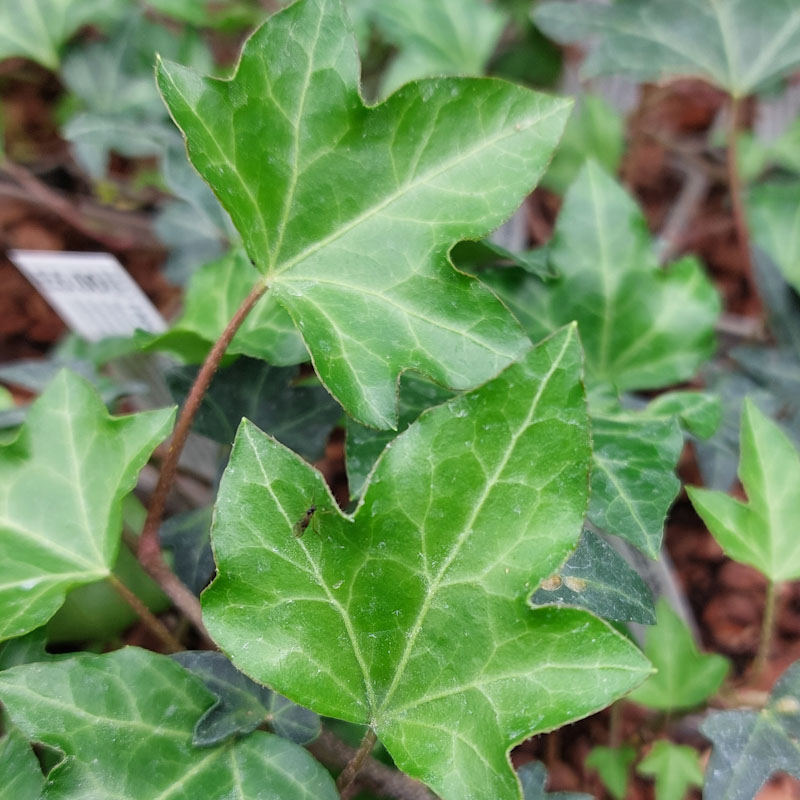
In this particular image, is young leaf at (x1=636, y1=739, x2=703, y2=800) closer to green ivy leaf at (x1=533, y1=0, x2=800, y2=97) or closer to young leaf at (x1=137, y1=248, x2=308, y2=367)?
young leaf at (x1=137, y1=248, x2=308, y2=367)

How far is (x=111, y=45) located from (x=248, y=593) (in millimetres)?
905

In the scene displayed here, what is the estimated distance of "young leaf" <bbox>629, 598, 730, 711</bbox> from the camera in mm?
691

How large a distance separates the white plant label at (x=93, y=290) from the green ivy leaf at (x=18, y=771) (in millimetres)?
403

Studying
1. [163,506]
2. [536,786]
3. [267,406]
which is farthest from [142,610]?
[536,786]

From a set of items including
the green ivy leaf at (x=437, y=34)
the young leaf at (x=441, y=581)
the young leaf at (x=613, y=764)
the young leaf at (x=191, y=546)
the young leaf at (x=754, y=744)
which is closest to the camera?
the young leaf at (x=441, y=581)

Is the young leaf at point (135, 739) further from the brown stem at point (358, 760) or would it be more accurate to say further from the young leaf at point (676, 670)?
the young leaf at point (676, 670)

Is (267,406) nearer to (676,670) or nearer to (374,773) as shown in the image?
(374,773)

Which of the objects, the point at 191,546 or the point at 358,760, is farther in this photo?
the point at 191,546

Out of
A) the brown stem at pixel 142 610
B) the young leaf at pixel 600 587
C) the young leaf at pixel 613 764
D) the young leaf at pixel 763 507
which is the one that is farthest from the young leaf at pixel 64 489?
the young leaf at pixel 613 764

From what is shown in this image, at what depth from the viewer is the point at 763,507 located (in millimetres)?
579

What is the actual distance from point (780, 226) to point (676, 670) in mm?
492

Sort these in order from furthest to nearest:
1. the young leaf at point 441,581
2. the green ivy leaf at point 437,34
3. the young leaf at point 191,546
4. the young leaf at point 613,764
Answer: the green ivy leaf at point 437,34 → the young leaf at point 613,764 → the young leaf at point 191,546 → the young leaf at point 441,581

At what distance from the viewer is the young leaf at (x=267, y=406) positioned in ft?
2.13

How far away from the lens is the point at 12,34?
0.97 metres
